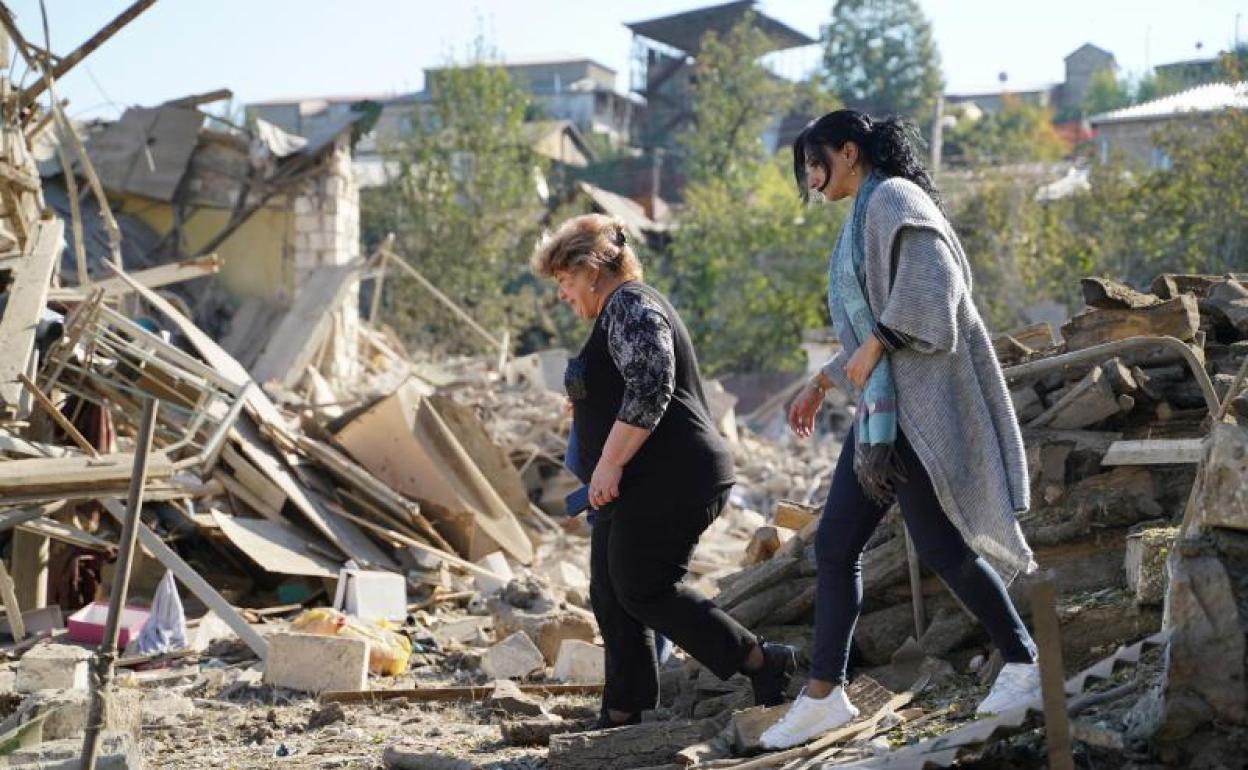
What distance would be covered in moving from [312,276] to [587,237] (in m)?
13.2

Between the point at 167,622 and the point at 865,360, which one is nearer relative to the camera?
the point at 865,360

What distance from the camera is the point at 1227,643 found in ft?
11.8

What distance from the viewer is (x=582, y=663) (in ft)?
22.7

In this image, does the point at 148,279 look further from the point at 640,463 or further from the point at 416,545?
the point at 640,463

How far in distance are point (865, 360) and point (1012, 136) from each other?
161ft

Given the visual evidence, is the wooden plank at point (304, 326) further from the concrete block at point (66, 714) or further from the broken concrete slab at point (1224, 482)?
the broken concrete slab at point (1224, 482)

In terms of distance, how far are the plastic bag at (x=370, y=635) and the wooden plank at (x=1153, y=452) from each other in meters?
3.34

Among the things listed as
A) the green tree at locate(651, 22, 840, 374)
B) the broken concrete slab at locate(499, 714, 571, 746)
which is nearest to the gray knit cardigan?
the broken concrete slab at locate(499, 714, 571, 746)

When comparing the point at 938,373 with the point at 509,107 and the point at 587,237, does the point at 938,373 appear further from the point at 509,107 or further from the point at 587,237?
the point at 509,107

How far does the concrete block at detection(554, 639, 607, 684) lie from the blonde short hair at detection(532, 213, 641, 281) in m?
2.27

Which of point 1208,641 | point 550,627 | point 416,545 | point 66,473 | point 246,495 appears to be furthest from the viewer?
point 416,545

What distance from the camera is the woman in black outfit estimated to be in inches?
193

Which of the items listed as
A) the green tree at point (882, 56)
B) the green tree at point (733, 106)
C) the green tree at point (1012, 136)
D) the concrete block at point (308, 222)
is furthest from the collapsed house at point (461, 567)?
the green tree at point (882, 56)

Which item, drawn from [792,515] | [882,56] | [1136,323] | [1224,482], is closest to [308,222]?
[792,515]
